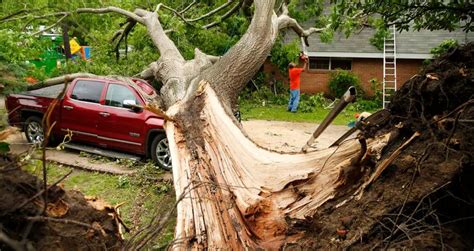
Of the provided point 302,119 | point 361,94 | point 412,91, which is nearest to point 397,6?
point 412,91

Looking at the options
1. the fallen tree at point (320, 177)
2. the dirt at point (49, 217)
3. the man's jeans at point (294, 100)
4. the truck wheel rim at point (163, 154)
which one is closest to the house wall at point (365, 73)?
the man's jeans at point (294, 100)

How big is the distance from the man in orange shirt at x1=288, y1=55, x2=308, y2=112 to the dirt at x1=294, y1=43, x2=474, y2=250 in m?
10.8

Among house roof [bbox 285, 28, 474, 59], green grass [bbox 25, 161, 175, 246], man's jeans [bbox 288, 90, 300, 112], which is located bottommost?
man's jeans [bbox 288, 90, 300, 112]

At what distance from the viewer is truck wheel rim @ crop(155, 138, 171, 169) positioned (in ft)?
26.5

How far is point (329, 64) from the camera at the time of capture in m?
19.4

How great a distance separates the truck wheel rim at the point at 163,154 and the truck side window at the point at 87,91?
1817 mm

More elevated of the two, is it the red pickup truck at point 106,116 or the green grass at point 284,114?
the red pickup truck at point 106,116

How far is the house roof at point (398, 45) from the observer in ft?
58.6

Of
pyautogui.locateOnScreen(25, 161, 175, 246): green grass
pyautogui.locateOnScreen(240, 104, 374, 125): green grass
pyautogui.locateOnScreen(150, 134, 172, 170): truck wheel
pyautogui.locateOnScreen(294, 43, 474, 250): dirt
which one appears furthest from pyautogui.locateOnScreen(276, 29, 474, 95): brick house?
pyautogui.locateOnScreen(294, 43, 474, 250): dirt

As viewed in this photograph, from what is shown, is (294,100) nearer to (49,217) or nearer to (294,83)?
(294,83)

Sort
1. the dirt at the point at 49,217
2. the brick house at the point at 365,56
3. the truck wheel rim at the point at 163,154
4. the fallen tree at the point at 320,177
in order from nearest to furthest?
1. the dirt at the point at 49,217
2. the fallen tree at the point at 320,177
3. the truck wheel rim at the point at 163,154
4. the brick house at the point at 365,56

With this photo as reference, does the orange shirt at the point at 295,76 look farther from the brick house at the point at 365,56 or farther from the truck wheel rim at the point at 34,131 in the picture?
the truck wheel rim at the point at 34,131

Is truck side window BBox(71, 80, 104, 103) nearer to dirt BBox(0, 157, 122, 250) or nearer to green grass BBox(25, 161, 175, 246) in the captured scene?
green grass BBox(25, 161, 175, 246)

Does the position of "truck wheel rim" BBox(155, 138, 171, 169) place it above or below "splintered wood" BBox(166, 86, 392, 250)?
below
